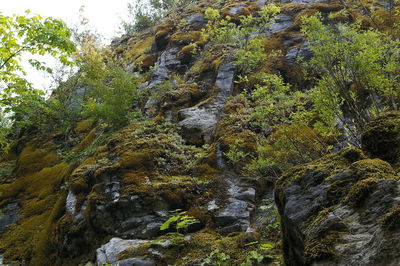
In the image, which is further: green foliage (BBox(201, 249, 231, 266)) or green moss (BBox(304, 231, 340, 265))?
green foliage (BBox(201, 249, 231, 266))

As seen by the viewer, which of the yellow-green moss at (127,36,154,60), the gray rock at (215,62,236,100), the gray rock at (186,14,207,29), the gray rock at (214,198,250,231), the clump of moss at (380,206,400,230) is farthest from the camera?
the yellow-green moss at (127,36,154,60)

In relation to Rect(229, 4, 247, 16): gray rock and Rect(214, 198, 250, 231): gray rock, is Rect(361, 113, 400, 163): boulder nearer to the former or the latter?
Rect(214, 198, 250, 231): gray rock

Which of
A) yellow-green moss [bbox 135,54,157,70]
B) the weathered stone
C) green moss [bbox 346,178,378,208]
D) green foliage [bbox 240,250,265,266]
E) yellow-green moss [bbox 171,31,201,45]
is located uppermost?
yellow-green moss [bbox 171,31,201,45]

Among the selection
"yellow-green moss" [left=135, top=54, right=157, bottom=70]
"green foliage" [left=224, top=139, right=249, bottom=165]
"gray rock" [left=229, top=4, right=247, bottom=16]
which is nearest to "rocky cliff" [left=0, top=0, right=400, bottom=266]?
"green foliage" [left=224, top=139, right=249, bottom=165]

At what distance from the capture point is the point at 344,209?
3324mm

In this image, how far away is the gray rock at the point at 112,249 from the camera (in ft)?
24.0

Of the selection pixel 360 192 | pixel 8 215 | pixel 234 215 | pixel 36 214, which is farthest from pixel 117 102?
pixel 360 192

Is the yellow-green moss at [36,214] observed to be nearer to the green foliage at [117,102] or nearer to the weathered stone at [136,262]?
the green foliage at [117,102]

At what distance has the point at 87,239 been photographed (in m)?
8.72

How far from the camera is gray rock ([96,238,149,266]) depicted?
24.0 feet

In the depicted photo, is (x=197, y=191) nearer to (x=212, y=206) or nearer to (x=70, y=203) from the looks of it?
(x=212, y=206)

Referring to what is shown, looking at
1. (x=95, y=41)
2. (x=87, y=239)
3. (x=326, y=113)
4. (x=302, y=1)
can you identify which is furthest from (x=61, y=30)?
(x=302, y=1)

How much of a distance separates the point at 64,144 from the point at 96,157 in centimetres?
765

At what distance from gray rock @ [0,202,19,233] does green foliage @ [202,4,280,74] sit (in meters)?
12.2
